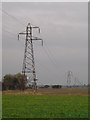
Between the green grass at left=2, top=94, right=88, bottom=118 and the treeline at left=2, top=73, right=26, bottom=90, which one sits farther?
the treeline at left=2, top=73, right=26, bottom=90

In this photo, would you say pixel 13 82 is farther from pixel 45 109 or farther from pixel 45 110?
pixel 45 110

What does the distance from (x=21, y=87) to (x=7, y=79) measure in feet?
38.0

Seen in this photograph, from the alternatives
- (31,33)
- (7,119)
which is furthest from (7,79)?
(7,119)

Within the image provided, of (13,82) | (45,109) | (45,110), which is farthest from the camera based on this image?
(13,82)

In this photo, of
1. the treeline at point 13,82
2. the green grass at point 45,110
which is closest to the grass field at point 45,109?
the green grass at point 45,110

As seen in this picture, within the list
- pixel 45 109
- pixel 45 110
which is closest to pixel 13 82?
pixel 45 109

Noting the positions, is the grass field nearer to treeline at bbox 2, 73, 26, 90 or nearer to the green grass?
the green grass

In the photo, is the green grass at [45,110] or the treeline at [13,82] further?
the treeline at [13,82]

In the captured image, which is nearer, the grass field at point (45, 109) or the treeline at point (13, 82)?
Result: the grass field at point (45, 109)

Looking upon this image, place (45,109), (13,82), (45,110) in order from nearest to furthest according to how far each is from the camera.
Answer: (45,110) → (45,109) → (13,82)

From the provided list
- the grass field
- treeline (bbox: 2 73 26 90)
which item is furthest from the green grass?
treeline (bbox: 2 73 26 90)

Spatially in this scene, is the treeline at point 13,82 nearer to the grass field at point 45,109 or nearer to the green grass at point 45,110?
the grass field at point 45,109

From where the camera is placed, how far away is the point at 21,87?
98750mm

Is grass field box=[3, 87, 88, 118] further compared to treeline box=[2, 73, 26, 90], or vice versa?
treeline box=[2, 73, 26, 90]
